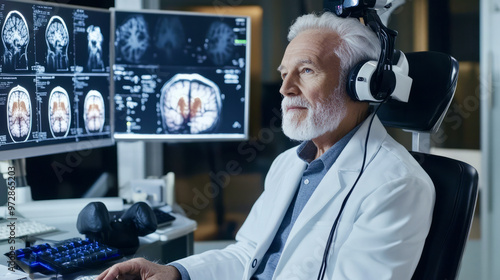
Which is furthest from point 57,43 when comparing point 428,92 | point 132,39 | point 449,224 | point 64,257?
point 449,224

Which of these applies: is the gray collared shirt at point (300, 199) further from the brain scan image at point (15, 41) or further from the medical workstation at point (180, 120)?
the brain scan image at point (15, 41)

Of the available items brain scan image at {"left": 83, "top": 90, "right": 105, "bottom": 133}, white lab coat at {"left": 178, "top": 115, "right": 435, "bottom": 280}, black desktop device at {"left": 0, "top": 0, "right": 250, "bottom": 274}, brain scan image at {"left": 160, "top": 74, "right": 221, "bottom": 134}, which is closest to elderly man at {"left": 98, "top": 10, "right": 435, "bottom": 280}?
white lab coat at {"left": 178, "top": 115, "right": 435, "bottom": 280}

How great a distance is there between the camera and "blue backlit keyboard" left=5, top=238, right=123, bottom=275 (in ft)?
4.20

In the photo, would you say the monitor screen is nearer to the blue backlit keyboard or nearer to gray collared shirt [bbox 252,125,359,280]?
the blue backlit keyboard

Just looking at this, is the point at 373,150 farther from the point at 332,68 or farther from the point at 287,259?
the point at 287,259

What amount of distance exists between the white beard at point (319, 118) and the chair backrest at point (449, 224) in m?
0.32

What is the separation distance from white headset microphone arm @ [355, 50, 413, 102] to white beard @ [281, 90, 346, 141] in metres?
0.10

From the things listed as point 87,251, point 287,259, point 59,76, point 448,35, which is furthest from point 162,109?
point 448,35

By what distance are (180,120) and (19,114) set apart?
67cm

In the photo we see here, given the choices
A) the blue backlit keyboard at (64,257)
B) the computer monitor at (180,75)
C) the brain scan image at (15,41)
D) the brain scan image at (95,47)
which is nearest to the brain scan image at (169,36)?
the computer monitor at (180,75)

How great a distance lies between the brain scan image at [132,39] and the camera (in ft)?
6.43

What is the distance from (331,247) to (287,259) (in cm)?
13

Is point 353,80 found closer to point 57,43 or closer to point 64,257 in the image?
point 64,257

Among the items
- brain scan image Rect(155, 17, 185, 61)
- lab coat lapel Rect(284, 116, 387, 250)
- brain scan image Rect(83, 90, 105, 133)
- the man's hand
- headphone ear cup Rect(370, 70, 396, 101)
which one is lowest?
the man's hand
